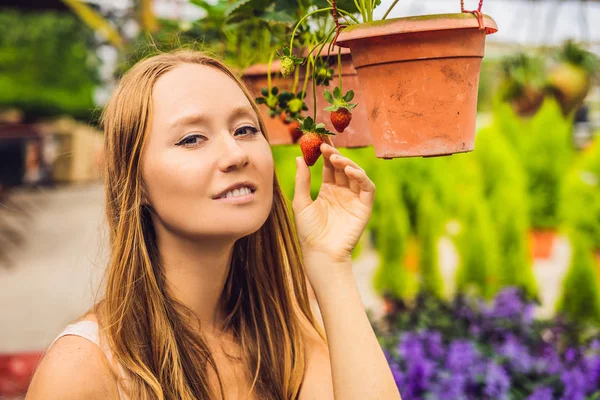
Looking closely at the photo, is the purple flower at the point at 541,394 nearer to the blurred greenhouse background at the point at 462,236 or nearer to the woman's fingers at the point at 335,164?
the blurred greenhouse background at the point at 462,236

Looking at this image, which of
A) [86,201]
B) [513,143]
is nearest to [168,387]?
Answer: [513,143]

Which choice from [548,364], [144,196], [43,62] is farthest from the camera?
[43,62]

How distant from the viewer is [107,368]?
1460 millimetres

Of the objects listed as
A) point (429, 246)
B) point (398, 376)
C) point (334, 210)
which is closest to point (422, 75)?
point (334, 210)

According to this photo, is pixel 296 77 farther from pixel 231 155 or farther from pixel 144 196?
pixel 144 196

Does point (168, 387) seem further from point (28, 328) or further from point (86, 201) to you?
point (86, 201)

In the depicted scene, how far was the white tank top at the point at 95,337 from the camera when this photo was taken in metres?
1.47

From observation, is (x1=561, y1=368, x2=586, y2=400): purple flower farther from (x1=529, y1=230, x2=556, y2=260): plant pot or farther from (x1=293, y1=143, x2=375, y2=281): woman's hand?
(x1=529, y1=230, x2=556, y2=260): plant pot

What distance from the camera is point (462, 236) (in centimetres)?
410

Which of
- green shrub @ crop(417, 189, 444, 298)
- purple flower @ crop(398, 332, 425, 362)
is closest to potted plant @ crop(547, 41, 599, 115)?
green shrub @ crop(417, 189, 444, 298)

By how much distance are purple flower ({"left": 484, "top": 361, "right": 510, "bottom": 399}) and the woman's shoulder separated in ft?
4.33

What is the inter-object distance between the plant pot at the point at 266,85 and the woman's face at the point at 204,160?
0.31 meters

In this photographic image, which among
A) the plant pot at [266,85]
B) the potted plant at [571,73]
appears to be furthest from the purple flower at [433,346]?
the potted plant at [571,73]

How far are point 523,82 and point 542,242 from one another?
149cm
